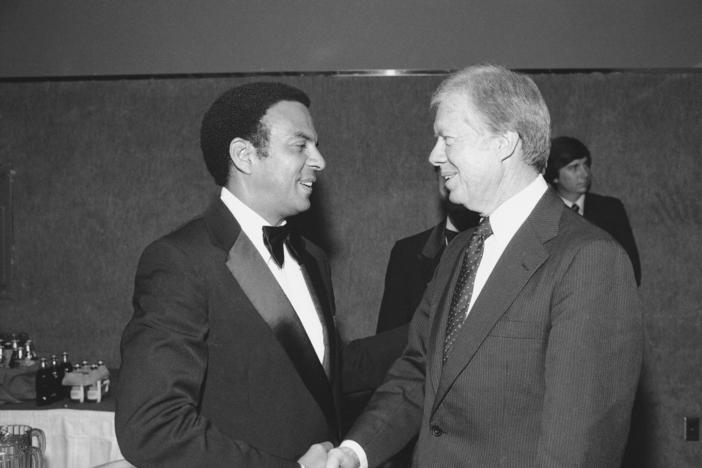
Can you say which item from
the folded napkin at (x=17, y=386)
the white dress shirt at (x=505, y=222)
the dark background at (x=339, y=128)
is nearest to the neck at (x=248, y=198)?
the white dress shirt at (x=505, y=222)

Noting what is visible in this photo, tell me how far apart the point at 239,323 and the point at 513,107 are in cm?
79

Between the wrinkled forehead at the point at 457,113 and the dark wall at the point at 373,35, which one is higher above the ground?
the dark wall at the point at 373,35

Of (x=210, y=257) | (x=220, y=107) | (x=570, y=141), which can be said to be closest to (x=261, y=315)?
(x=210, y=257)

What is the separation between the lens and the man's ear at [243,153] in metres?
1.71

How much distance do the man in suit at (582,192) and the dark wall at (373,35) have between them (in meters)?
0.54

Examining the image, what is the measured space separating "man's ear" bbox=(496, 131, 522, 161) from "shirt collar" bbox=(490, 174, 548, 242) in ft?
0.31

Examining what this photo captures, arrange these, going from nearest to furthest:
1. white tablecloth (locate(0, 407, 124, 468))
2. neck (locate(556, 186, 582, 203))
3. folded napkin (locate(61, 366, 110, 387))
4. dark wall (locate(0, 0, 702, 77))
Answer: white tablecloth (locate(0, 407, 124, 468)), folded napkin (locate(61, 366, 110, 387)), neck (locate(556, 186, 582, 203)), dark wall (locate(0, 0, 702, 77))

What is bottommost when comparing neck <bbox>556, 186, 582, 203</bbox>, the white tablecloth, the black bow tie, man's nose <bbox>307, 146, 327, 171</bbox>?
the white tablecloth

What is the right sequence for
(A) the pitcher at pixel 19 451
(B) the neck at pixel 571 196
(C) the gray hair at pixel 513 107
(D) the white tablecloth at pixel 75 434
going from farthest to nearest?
(B) the neck at pixel 571 196, (D) the white tablecloth at pixel 75 434, (A) the pitcher at pixel 19 451, (C) the gray hair at pixel 513 107

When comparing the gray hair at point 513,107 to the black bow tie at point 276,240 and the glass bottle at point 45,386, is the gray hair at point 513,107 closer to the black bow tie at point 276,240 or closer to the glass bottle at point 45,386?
the black bow tie at point 276,240

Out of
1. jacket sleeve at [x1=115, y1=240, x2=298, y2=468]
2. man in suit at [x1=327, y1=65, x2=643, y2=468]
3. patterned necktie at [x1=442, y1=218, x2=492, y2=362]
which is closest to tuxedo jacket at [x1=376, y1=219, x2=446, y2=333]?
man in suit at [x1=327, y1=65, x2=643, y2=468]

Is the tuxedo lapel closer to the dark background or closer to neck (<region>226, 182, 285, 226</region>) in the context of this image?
neck (<region>226, 182, 285, 226</region>)

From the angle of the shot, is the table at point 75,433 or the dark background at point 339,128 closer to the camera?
the table at point 75,433

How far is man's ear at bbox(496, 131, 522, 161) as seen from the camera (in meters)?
1.50
